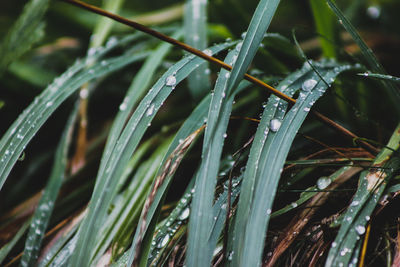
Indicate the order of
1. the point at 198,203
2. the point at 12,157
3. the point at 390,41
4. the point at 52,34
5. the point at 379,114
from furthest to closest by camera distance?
the point at 52,34
the point at 390,41
the point at 379,114
the point at 12,157
the point at 198,203

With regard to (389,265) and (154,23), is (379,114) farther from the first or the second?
(154,23)

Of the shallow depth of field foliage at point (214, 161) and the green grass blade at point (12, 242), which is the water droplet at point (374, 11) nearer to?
the shallow depth of field foliage at point (214, 161)

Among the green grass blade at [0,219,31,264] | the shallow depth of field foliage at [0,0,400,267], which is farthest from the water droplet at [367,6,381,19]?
the green grass blade at [0,219,31,264]

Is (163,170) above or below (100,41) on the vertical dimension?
below

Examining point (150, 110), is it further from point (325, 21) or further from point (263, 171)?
point (325, 21)

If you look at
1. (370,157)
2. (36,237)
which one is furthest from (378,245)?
(36,237)

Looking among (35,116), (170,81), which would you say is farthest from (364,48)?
(35,116)
